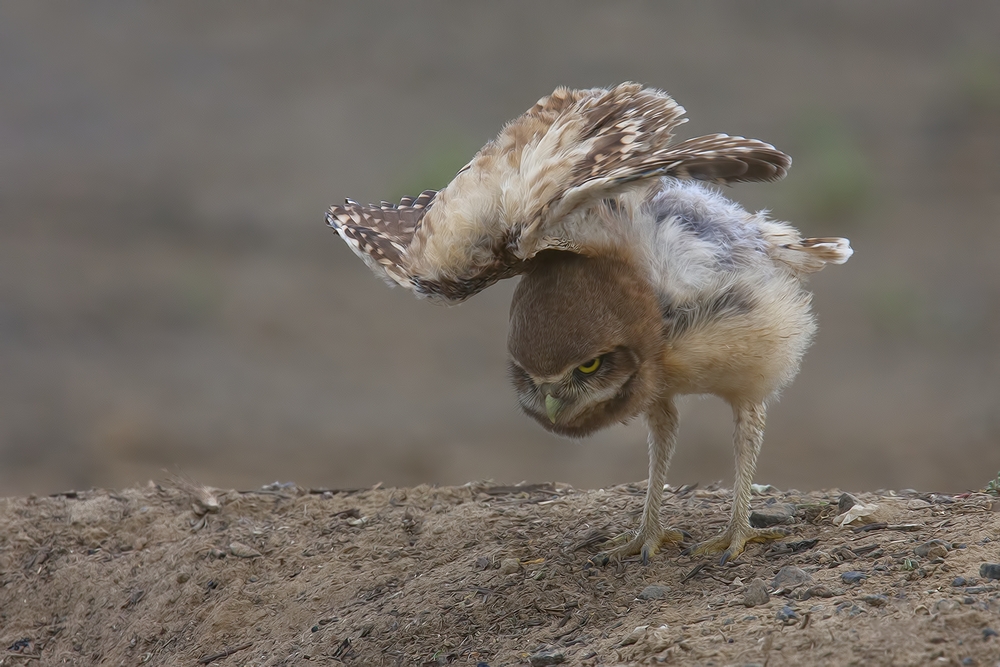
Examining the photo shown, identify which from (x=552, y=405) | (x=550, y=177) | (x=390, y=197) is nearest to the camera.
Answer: (x=550, y=177)

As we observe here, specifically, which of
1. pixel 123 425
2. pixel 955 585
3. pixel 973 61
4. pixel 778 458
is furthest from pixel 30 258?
pixel 973 61

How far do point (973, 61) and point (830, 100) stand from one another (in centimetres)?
263

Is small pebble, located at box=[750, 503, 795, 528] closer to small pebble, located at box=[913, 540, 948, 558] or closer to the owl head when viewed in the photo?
small pebble, located at box=[913, 540, 948, 558]

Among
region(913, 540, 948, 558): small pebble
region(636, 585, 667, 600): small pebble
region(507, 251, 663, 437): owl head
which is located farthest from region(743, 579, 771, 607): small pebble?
region(507, 251, 663, 437): owl head

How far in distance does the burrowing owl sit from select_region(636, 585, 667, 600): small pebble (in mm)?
378

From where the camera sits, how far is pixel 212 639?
545 cm

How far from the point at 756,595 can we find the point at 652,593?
59cm

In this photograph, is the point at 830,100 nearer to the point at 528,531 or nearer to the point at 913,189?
the point at 913,189

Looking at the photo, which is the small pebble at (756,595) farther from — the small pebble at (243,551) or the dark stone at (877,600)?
the small pebble at (243,551)

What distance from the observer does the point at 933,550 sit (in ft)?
14.5

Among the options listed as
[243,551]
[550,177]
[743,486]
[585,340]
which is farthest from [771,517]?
[243,551]

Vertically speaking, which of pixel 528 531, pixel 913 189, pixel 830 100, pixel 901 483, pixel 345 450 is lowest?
pixel 528 531

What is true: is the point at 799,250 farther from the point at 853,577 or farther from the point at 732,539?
the point at 853,577

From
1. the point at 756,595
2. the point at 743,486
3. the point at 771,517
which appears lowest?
the point at 756,595
